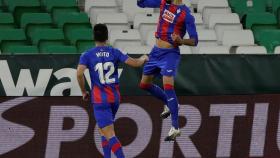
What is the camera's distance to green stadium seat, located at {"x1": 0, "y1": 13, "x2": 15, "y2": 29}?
18663mm

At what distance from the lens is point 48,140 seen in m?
14.8

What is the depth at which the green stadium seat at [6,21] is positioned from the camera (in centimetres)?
1866

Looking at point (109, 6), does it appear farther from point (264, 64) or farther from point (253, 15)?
point (264, 64)

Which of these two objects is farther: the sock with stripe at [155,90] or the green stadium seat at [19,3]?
the green stadium seat at [19,3]

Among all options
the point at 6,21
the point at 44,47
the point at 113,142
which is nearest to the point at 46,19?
the point at 6,21

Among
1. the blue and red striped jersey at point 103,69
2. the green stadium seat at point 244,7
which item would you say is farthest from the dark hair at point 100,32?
the green stadium seat at point 244,7

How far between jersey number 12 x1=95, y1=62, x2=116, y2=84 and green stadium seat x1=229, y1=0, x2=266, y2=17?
779 cm

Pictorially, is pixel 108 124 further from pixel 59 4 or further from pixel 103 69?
pixel 59 4

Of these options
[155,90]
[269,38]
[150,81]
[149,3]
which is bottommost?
[269,38]

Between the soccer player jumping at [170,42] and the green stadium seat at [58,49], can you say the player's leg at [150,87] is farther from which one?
the green stadium seat at [58,49]

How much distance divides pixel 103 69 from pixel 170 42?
45.1 inches

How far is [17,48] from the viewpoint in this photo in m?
17.2

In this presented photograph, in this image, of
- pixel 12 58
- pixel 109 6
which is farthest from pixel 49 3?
pixel 12 58

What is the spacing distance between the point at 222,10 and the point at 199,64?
16.9 feet
